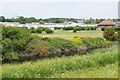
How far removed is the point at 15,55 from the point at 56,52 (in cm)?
689

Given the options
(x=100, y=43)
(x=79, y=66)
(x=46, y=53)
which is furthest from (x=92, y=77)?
(x=100, y=43)

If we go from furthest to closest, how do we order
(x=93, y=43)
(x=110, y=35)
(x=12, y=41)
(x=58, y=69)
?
(x=110, y=35) → (x=93, y=43) → (x=12, y=41) → (x=58, y=69)

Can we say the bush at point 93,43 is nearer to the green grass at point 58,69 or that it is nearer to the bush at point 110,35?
the bush at point 110,35

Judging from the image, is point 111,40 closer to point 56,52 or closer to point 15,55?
point 56,52

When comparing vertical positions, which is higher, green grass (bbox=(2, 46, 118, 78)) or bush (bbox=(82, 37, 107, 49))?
green grass (bbox=(2, 46, 118, 78))

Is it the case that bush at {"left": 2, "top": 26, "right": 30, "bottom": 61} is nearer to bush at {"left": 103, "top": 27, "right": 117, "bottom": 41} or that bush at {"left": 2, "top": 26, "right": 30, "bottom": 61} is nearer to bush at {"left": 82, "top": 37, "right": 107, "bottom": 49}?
bush at {"left": 82, "top": 37, "right": 107, "bottom": 49}

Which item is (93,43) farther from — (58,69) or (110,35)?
(58,69)

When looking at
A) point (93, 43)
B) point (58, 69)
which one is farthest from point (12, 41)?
point (58, 69)

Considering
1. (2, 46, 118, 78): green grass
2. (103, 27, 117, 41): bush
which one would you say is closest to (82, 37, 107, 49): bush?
(103, 27, 117, 41): bush

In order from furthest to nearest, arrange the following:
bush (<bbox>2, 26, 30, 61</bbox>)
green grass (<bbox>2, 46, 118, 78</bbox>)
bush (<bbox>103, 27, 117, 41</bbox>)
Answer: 1. bush (<bbox>103, 27, 117, 41</bbox>)
2. bush (<bbox>2, 26, 30, 61</bbox>)
3. green grass (<bbox>2, 46, 118, 78</bbox>)

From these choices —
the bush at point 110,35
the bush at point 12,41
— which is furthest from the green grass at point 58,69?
the bush at point 110,35

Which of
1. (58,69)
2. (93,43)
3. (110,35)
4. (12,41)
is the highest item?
(58,69)

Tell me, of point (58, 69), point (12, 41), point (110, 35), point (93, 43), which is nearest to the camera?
point (58, 69)

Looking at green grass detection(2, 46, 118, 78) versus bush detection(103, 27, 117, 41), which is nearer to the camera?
green grass detection(2, 46, 118, 78)
